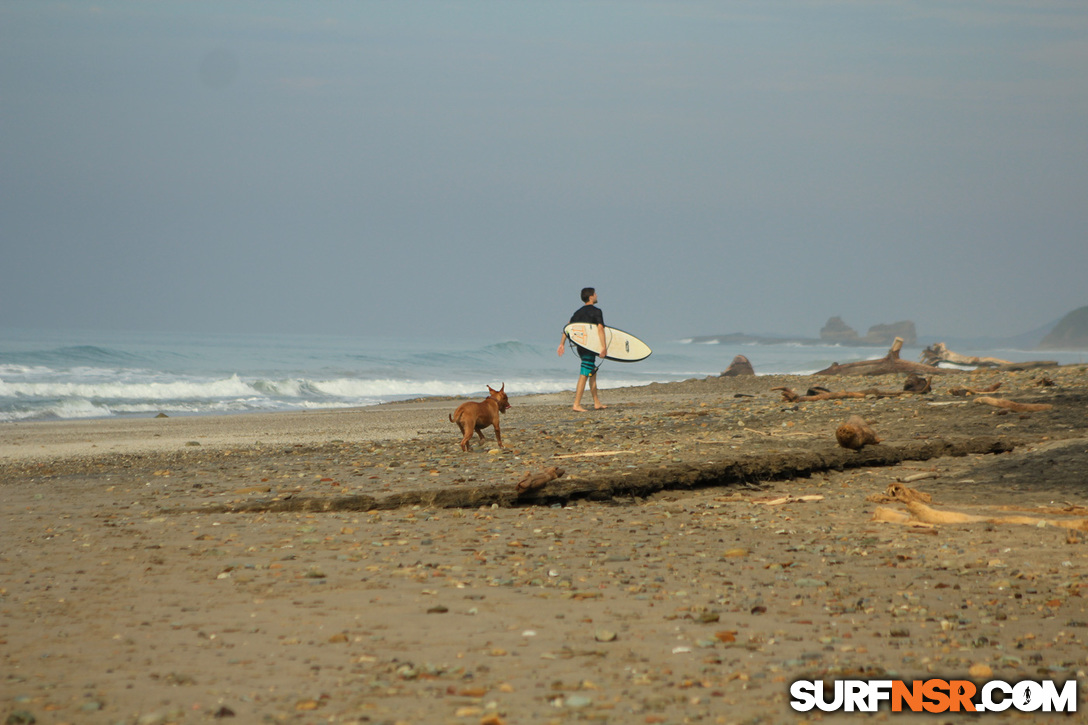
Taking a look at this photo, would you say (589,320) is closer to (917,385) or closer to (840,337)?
(917,385)

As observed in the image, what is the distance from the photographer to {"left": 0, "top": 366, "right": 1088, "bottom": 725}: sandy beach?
9.79ft

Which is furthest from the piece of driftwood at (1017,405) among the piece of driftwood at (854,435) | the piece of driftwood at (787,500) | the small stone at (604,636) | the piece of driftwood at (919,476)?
the small stone at (604,636)

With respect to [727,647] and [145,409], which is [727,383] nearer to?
[145,409]

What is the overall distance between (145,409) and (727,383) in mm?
14554

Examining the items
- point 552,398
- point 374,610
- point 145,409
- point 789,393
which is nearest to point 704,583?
point 374,610

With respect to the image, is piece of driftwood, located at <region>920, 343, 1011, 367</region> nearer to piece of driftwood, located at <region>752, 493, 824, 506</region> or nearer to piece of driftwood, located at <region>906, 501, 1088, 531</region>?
piece of driftwood, located at <region>752, 493, 824, 506</region>

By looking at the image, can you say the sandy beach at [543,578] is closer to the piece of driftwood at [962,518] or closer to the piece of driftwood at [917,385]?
the piece of driftwood at [962,518]

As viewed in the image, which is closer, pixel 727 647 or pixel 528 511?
pixel 727 647

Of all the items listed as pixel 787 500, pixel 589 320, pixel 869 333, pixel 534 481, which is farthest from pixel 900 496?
pixel 869 333

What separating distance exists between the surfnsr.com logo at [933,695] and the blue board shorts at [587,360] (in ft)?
36.0

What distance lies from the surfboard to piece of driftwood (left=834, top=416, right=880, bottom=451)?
589cm

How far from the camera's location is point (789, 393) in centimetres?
1245

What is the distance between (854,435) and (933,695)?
18.0 feet

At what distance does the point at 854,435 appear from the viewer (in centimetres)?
812
